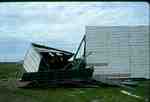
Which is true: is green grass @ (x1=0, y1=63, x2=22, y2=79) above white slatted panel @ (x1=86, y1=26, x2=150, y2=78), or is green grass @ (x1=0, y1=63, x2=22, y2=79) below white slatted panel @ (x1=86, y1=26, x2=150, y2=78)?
below

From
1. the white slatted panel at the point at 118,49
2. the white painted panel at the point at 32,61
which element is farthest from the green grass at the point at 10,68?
the white slatted panel at the point at 118,49

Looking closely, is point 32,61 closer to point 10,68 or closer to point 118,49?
Result: point 118,49

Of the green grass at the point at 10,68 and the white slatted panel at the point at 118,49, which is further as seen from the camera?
the green grass at the point at 10,68

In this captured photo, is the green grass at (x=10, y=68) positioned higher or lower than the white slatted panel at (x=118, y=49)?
lower

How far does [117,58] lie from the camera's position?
12.2 meters

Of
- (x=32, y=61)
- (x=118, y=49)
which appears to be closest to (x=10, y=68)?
(x=32, y=61)

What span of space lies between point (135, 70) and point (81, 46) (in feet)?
7.12

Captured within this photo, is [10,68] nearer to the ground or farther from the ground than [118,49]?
nearer to the ground

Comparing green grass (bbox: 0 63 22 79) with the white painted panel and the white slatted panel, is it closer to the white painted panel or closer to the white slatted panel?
the white painted panel

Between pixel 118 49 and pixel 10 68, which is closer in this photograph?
pixel 118 49

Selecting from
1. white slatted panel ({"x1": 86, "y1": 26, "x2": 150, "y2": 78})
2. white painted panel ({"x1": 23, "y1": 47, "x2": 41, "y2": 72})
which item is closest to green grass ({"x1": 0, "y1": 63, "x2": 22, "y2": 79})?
white painted panel ({"x1": 23, "y1": 47, "x2": 41, "y2": 72})

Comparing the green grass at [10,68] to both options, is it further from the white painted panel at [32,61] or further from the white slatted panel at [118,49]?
the white slatted panel at [118,49]

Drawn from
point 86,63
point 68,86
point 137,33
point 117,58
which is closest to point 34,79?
point 68,86

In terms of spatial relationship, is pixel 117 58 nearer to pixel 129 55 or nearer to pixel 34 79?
pixel 129 55
